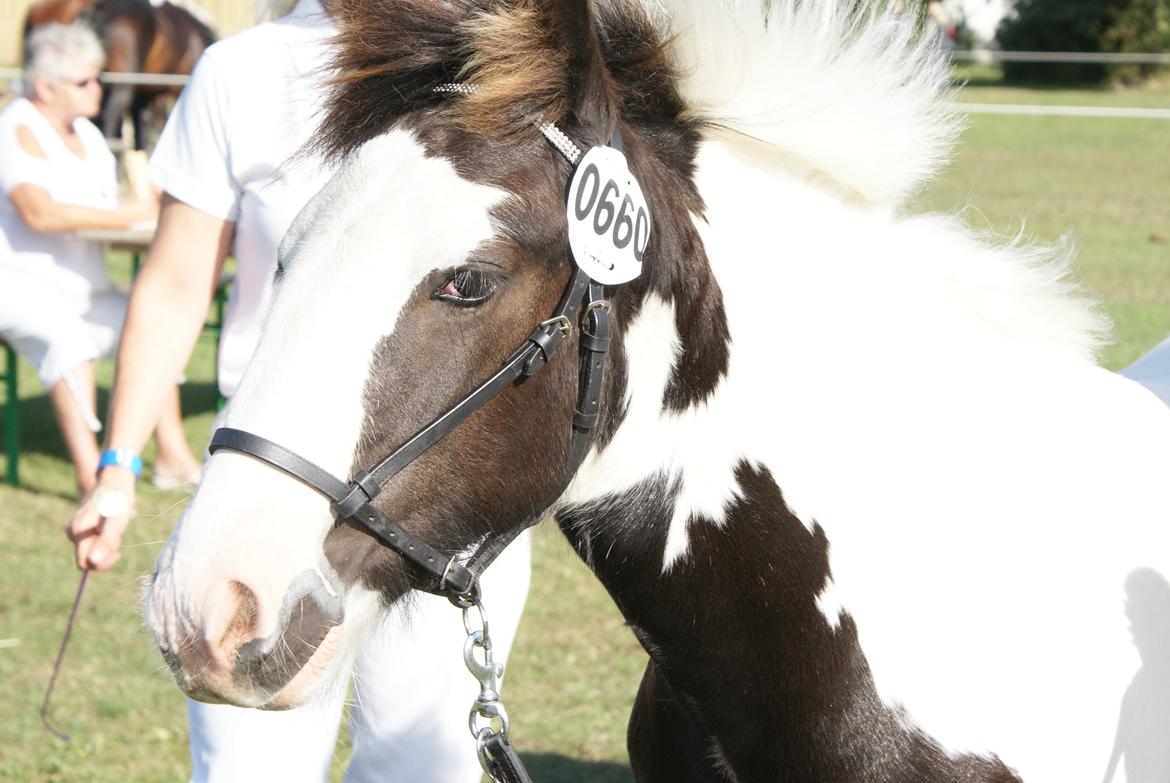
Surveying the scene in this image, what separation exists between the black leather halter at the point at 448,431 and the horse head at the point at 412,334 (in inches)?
0.4

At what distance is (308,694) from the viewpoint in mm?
1588

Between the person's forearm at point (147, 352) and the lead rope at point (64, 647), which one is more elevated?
the person's forearm at point (147, 352)

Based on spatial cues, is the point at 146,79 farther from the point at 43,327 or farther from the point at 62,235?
the point at 43,327

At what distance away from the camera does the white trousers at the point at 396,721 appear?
87.4 inches

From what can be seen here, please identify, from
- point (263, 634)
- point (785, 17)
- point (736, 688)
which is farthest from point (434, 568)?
point (785, 17)

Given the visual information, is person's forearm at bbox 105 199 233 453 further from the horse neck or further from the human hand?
the horse neck

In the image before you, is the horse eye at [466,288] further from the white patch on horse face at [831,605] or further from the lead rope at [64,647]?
the lead rope at [64,647]

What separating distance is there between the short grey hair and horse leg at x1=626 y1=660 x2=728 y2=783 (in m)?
5.93

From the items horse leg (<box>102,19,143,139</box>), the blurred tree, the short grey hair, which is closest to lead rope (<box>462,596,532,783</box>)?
the short grey hair

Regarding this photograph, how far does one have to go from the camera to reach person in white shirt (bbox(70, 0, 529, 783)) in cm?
230

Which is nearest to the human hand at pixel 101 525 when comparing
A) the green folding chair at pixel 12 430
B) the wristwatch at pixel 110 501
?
the wristwatch at pixel 110 501

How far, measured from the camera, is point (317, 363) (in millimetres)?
1513

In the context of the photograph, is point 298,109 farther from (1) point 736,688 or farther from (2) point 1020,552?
(2) point 1020,552

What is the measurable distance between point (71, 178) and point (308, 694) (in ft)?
20.1
